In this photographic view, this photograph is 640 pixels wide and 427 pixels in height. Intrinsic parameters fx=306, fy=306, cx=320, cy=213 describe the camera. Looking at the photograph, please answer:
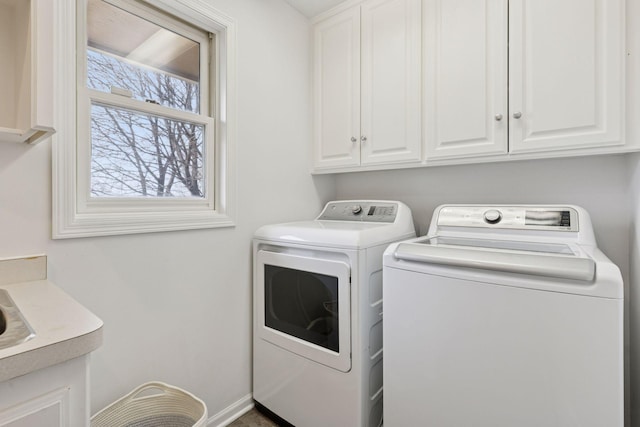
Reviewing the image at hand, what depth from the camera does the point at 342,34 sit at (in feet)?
6.63

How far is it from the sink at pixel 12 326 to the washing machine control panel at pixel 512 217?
1.67 m

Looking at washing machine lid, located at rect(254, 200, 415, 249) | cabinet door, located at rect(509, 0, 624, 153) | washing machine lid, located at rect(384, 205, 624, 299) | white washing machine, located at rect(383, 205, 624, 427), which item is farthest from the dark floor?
cabinet door, located at rect(509, 0, 624, 153)

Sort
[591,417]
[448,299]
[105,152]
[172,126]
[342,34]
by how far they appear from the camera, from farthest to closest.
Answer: [342,34] < [172,126] < [105,152] < [448,299] < [591,417]

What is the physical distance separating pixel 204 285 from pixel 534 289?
56.8 inches

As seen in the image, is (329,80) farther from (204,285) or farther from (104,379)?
(104,379)

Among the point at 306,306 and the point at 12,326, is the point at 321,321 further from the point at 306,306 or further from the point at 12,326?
the point at 12,326

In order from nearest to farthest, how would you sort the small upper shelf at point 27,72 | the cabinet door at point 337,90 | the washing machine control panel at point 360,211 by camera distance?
the small upper shelf at point 27,72
the washing machine control panel at point 360,211
the cabinet door at point 337,90

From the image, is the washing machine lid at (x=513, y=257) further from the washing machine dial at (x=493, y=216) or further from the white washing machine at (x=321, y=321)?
the white washing machine at (x=321, y=321)

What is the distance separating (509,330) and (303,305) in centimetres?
93

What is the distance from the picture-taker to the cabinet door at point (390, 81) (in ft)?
5.68

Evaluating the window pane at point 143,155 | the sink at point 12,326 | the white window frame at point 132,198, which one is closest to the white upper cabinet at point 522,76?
the white window frame at point 132,198

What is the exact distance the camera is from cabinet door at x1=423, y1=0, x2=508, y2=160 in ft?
4.84

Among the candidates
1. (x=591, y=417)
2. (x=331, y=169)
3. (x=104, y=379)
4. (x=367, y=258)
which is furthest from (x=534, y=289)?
(x=104, y=379)

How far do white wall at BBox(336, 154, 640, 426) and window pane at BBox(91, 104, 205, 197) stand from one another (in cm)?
135
